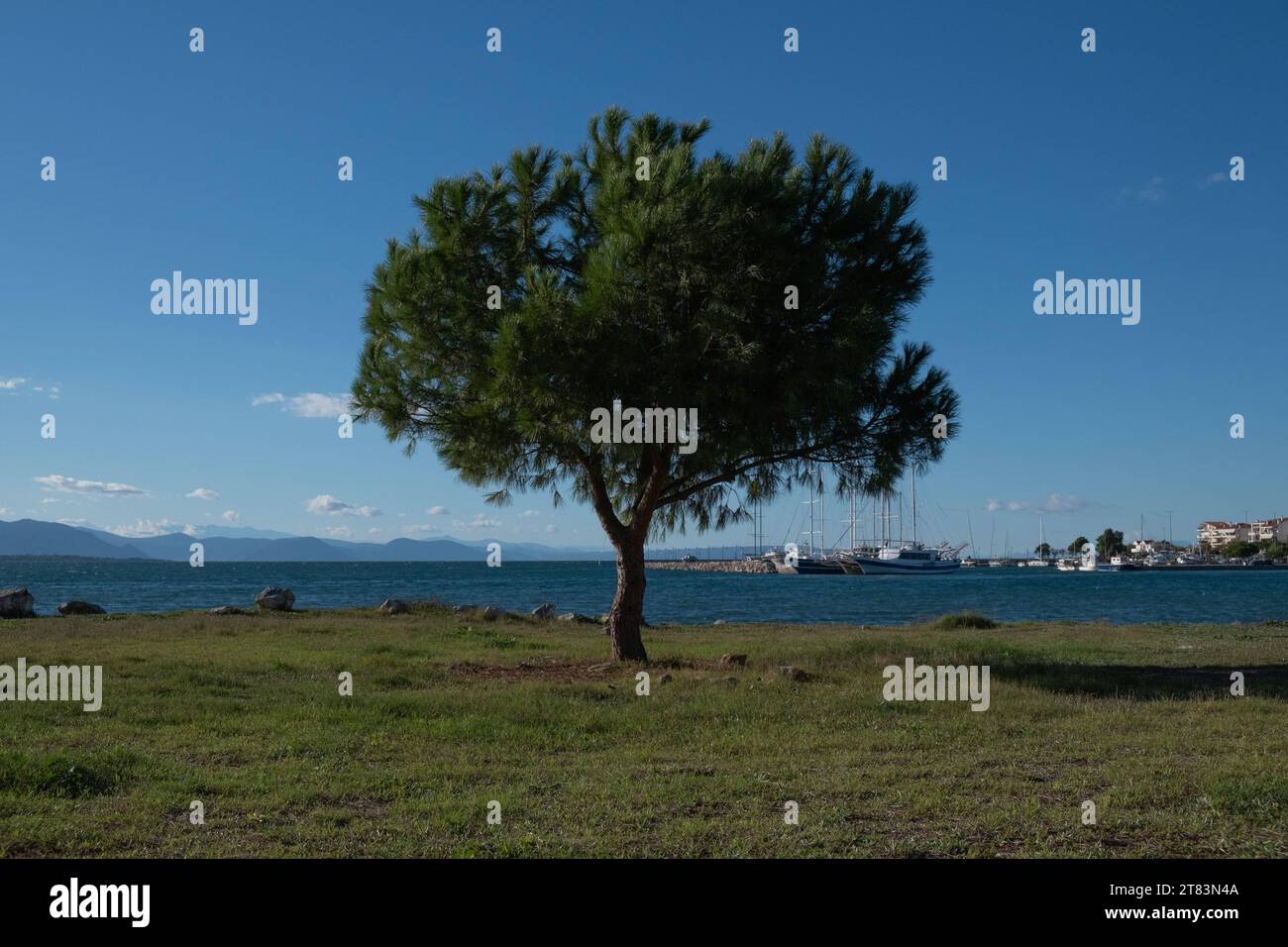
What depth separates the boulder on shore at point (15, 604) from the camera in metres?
36.2

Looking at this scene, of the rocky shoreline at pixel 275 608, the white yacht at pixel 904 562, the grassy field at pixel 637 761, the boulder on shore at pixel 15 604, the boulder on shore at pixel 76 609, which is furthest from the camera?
the white yacht at pixel 904 562

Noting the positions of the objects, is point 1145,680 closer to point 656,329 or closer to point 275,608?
point 656,329

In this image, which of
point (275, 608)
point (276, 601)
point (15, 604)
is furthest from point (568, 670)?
point (15, 604)

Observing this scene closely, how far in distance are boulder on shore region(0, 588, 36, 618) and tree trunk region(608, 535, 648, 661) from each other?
27601 millimetres

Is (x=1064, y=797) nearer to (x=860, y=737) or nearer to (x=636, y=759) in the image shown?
(x=860, y=737)

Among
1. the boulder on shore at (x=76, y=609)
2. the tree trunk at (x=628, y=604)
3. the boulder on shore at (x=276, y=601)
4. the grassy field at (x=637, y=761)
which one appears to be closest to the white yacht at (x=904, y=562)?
the boulder on shore at (x=276, y=601)

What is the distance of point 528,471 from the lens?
2052 cm

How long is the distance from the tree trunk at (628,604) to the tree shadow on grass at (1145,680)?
285 inches

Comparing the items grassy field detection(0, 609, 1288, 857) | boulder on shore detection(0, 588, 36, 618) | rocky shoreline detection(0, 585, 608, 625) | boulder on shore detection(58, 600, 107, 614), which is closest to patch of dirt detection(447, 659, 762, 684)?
grassy field detection(0, 609, 1288, 857)

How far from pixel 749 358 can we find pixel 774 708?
225 inches

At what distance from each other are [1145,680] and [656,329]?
11.2m

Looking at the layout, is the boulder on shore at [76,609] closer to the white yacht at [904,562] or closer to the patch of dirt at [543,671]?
the patch of dirt at [543,671]
